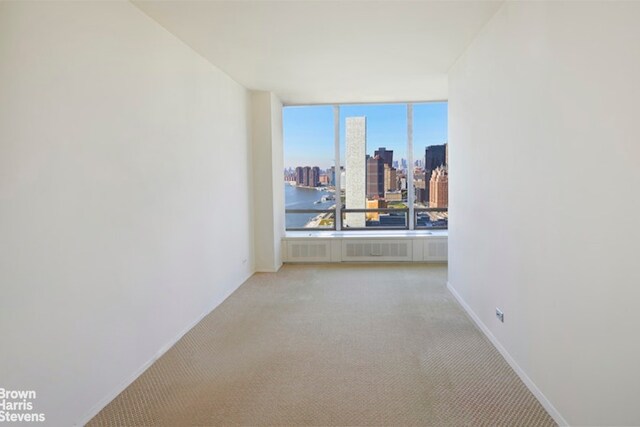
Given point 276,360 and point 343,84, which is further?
point 343,84

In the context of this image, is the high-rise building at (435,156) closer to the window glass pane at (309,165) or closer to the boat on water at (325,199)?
the window glass pane at (309,165)

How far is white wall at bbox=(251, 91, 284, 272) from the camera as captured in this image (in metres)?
5.39

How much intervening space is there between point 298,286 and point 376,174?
2.71m

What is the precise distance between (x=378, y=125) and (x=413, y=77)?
1771mm

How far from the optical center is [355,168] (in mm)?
6496

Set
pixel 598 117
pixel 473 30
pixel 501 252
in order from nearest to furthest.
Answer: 1. pixel 598 117
2. pixel 501 252
3. pixel 473 30

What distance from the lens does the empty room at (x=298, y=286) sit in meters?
1.68

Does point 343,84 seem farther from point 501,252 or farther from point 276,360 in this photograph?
point 276,360

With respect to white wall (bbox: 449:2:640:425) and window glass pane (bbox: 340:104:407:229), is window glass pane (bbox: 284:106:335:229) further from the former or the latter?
white wall (bbox: 449:2:640:425)

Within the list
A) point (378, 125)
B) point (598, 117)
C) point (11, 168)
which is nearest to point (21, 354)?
point (11, 168)

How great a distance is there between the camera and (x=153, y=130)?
9.39 ft

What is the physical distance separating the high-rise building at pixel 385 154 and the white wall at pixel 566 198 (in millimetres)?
3284

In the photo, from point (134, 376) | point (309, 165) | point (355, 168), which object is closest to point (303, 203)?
point (309, 165)

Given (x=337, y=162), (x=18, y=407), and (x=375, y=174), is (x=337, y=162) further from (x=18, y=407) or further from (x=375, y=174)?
(x=18, y=407)
